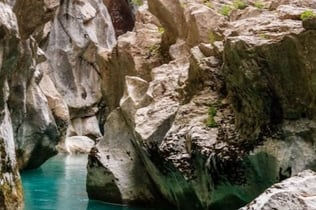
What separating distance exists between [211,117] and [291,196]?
9923 mm

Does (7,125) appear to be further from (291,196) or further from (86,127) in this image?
(86,127)

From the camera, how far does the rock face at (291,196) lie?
506 centimetres

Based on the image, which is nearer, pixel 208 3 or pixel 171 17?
pixel 208 3

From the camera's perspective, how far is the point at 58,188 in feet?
72.4

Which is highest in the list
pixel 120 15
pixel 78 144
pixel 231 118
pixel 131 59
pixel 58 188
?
pixel 120 15

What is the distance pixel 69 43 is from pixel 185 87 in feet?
109

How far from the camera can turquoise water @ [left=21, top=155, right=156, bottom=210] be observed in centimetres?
1756

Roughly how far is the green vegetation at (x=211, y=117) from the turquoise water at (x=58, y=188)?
433cm

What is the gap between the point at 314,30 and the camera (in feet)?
38.7

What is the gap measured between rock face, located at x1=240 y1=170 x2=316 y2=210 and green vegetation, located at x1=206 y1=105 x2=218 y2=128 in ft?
29.7

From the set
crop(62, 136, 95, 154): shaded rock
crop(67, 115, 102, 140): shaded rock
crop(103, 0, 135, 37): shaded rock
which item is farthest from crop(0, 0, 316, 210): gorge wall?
crop(103, 0, 135, 37): shaded rock

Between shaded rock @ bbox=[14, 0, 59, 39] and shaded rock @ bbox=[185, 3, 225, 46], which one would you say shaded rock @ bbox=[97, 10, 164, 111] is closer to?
shaded rock @ bbox=[185, 3, 225, 46]

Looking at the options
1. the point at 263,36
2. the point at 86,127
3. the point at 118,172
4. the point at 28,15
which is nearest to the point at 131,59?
the point at 28,15

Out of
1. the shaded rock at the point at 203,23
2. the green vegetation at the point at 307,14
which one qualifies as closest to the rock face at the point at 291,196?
the green vegetation at the point at 307,14
